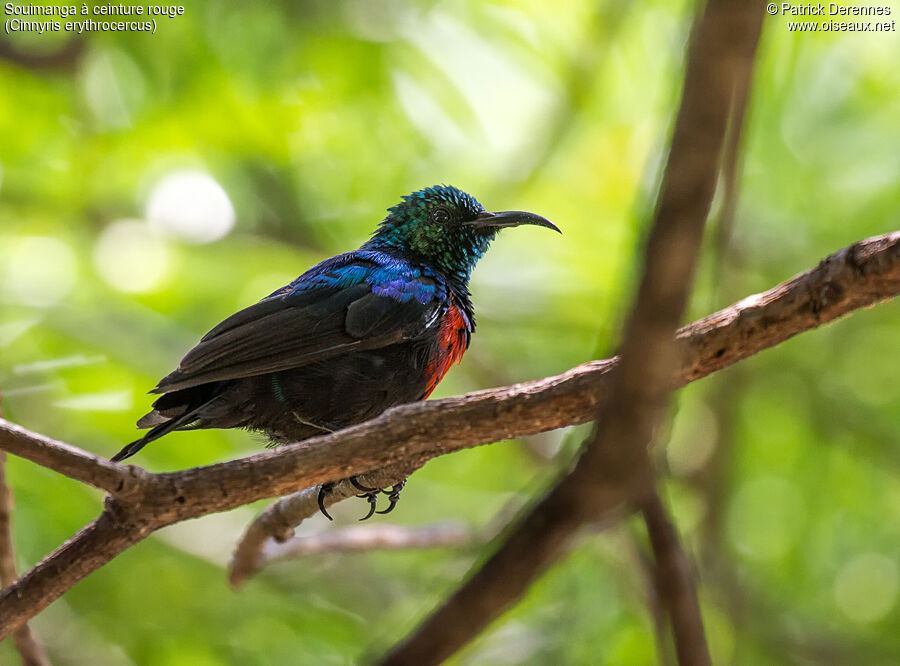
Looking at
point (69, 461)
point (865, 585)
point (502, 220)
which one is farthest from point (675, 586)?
point (865, 585)

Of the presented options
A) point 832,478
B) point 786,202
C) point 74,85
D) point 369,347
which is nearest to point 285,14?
point 74,85

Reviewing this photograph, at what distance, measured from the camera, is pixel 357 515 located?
766 cm

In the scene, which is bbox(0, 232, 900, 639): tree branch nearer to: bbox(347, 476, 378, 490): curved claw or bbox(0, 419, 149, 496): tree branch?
bbox(0, 419, 149, 496): tree branch

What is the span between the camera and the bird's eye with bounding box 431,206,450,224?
5250 millimetres

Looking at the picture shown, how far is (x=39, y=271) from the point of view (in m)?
6.21

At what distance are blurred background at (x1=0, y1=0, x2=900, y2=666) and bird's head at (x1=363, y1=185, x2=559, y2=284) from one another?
1.01 metres

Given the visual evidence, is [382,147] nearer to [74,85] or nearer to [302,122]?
[302,122]

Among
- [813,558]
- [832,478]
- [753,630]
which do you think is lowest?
[753,630]

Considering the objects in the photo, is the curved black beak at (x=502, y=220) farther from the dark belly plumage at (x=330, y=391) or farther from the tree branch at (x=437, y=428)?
the tree branch at (x=437, y=428)

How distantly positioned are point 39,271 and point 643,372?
223 inches

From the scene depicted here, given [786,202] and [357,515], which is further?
[357,515]

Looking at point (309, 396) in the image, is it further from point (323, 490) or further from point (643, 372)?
point (643, 372)

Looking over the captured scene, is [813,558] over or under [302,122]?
under

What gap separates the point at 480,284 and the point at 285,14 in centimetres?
222
